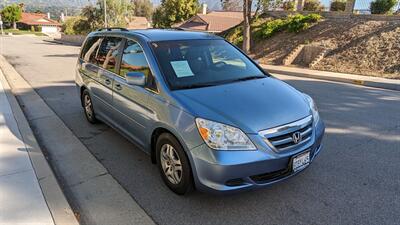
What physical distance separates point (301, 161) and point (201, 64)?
1.66 meters

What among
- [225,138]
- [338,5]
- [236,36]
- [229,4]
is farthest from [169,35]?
[229,4]

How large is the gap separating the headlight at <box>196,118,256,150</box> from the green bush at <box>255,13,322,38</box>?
1845 cm

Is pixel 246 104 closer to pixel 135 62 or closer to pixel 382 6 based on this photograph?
pixel 135 62

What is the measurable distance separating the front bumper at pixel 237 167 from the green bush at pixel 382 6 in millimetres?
22369

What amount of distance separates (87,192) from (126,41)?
201cm

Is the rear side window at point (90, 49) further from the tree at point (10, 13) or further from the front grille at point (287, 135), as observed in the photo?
the tree at point (10, 13)

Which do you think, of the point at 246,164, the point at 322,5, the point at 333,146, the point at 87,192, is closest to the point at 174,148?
the point at 246,164

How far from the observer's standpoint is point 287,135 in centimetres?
291

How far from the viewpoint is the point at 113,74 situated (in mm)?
4309

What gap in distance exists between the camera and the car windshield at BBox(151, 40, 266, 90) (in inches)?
136

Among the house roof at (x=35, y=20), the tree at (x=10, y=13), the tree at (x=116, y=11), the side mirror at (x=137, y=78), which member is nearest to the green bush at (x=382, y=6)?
the side mirror at (x=137, y=78)

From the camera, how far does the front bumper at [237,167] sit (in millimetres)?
2693

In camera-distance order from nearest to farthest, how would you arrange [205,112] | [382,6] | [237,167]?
[237,167], [205,112], [382,6]

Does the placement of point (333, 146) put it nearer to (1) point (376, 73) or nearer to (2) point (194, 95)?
(2) point (194, 95)
